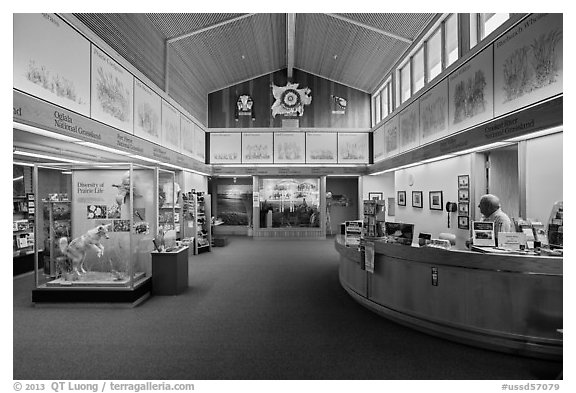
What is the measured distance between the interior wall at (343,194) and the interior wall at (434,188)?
406 centimetres

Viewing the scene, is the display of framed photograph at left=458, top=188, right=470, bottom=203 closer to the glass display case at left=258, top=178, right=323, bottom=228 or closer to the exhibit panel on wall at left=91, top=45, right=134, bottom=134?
the glass display case at left=258, top=178, right=323, bottom=228

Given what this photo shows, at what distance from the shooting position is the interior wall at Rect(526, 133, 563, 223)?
4043 millimetres

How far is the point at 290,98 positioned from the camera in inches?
486

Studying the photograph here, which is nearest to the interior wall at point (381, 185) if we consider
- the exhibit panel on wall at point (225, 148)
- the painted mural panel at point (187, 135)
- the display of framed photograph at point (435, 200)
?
the display of framed photograph at point (435, 200)

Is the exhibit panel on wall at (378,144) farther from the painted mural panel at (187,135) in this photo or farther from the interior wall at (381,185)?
the painted mural panel at (187,135)

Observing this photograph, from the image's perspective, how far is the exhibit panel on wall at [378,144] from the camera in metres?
10.7

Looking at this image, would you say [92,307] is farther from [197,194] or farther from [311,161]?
[311,161]

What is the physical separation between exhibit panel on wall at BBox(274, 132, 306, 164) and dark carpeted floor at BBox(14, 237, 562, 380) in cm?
724

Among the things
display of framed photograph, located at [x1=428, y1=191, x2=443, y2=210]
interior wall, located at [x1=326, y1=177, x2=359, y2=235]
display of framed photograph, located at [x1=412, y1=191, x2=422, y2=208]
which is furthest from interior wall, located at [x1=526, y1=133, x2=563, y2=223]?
interior wall, located at [x1=326, y1=177, x2=359, y2=235]

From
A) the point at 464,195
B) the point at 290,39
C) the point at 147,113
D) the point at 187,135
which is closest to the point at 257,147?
the point at 187,135

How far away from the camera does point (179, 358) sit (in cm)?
315

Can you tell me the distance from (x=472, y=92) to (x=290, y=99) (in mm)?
7787

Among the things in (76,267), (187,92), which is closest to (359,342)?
(76,267)

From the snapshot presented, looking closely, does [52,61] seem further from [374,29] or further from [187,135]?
[374,29]
